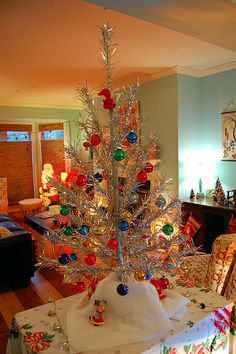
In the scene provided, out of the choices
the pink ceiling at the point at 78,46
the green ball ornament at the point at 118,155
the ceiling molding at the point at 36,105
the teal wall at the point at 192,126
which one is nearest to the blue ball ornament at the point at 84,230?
the green ball ornament at the point at 118,155

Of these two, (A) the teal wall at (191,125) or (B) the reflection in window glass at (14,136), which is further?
(B) the reflection in window glass at (14,136)

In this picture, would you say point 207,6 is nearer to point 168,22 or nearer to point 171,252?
point 168,22

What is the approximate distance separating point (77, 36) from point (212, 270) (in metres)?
2.31

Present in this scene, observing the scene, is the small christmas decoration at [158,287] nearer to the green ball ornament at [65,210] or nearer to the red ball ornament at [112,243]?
the red ball ornament at [112,243]

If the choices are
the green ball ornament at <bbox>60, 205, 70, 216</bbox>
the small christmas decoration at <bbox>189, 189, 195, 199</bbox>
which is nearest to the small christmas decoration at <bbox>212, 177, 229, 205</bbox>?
the small christmas decoration at <bbox>189, 189, 195, 199</bbox>

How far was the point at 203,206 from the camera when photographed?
3570 mm

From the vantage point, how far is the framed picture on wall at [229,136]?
12.2ft

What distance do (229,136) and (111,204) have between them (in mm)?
3095

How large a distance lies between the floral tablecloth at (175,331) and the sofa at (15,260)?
1.82m

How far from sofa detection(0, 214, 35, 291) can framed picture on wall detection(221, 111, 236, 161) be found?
9.19 feet

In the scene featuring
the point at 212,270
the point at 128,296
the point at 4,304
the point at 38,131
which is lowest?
the point at 4,304

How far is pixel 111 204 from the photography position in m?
1.20

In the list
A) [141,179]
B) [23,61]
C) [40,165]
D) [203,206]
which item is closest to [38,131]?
[40,165]

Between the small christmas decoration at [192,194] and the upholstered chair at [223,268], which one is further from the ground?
the small christmas decoration at [192,194]
